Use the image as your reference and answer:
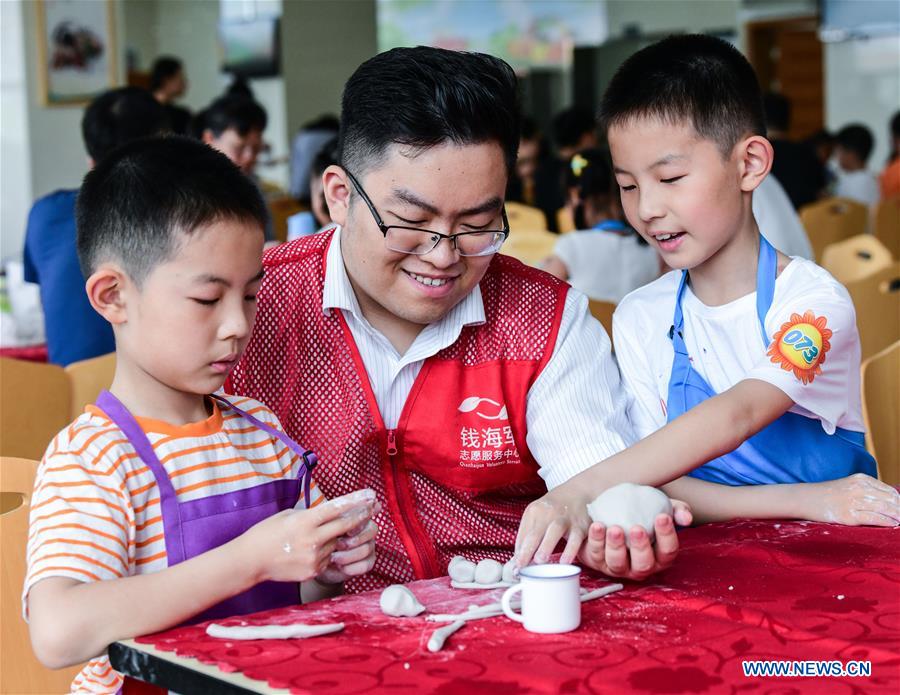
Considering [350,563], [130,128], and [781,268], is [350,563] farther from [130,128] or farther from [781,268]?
[130,128]

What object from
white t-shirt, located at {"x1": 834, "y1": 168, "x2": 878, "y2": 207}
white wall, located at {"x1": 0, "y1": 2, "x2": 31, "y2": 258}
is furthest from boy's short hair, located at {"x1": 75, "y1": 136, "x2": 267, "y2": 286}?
white t-shirt, located at {"x1": 834, "y1": 168, "x2": 878, "y2": 207}

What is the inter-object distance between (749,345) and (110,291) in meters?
0.98

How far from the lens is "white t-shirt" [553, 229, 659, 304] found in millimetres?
4012

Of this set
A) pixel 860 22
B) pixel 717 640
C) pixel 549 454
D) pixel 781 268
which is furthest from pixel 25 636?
pixel 860 22

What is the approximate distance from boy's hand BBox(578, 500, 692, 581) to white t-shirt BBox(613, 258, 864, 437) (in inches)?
16.5

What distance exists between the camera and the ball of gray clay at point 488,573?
53.8 inches

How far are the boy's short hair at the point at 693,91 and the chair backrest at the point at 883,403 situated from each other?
57 cm

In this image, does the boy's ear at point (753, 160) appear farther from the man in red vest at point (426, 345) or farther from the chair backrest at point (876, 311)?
the chair backrest at point (876, 311)

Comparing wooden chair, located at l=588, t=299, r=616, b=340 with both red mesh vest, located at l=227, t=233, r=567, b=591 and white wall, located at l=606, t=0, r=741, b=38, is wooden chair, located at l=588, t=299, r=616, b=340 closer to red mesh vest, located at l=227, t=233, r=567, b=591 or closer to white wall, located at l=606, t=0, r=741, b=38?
red mesh vest, located at l=227, t=233, r=567, b=591

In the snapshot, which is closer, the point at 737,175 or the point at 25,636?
the point at 25,636

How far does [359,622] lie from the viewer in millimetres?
1221

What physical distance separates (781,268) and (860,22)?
9.42m

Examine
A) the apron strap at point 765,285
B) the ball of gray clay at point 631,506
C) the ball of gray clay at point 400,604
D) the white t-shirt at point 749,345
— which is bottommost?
the ball of gray clay at point 400,604

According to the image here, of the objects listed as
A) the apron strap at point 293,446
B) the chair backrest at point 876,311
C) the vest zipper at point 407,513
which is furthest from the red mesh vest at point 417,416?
the chair backrest at point 876,311
